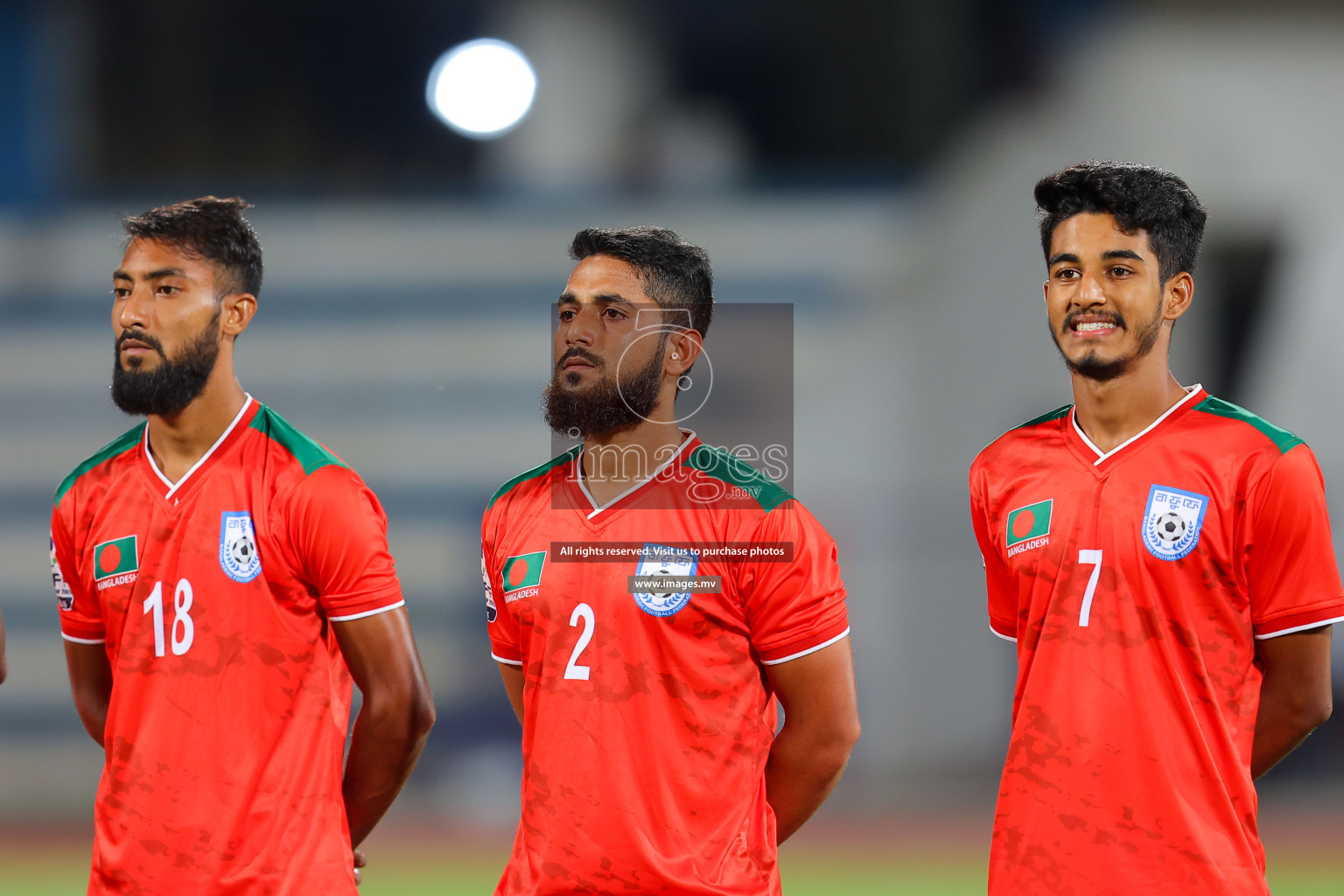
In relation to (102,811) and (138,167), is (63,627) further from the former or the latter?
(138,167)

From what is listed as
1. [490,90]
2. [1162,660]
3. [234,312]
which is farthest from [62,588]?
[490,90]

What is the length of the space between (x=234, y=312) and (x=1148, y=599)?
1988 mm

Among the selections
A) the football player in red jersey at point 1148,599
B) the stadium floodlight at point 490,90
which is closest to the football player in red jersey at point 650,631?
the football player in red jersey at point 1148,599

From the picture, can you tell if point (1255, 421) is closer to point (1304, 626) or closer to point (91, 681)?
point (1304, 626)

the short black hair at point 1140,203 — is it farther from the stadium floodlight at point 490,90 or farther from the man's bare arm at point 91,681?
the stadium floodlight at point 490,90

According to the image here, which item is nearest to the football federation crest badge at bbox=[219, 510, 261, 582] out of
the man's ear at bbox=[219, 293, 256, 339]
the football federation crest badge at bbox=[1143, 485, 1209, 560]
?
the man's ear at bbox=[219, 293, 256, 339]

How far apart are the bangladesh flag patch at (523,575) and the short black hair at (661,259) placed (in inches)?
23.5

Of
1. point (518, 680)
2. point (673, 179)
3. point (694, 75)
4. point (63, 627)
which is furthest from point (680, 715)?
point (694, 75)

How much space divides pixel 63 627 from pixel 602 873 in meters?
1.39

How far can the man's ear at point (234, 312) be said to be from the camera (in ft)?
8.80

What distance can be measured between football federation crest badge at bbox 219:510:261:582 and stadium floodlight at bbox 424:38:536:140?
16.2 feet

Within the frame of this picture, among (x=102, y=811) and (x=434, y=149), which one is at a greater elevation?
(x=434, y=149)

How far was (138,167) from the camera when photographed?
7156mm

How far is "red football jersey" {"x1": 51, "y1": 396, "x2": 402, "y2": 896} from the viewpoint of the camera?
2.44 m
